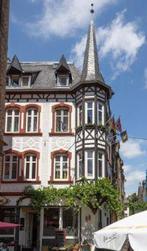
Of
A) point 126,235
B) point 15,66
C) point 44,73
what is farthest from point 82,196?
point 126,235

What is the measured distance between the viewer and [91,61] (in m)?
32.1

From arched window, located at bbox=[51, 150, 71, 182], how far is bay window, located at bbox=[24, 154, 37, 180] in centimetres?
130

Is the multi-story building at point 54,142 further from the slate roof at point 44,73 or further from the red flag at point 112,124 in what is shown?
the red flag at point 112,124

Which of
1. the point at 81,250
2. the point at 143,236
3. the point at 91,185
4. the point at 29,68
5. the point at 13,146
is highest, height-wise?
the point at 29,68

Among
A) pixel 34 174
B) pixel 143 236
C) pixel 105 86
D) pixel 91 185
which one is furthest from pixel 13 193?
pixel 143 236

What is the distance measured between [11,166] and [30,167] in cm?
133

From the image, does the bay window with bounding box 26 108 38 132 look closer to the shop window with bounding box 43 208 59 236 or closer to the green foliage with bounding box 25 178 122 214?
the green foliage with bounding box 25 178 122 214

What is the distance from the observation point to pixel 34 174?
30.9 metres

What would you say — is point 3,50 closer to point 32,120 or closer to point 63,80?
point 32,120

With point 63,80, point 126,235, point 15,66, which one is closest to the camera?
point 126,235

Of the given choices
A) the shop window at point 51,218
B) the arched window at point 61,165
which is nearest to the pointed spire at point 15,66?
the arched window at point 61,165

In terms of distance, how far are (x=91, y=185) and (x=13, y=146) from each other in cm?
633

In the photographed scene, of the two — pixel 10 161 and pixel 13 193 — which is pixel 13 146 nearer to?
pixel 10 161

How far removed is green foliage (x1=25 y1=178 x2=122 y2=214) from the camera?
2847 centimetres
